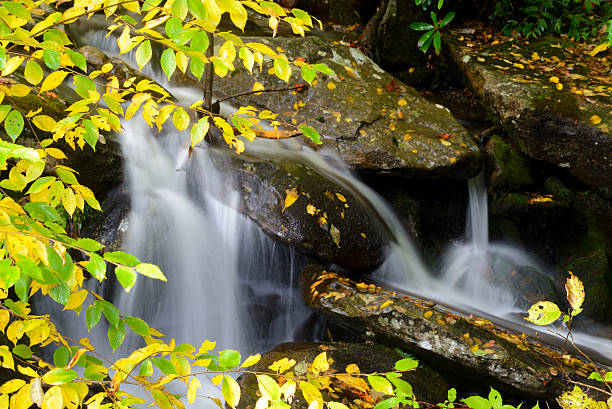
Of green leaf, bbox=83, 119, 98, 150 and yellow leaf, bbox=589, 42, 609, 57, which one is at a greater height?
yellow leaf, bbox=589, 42, 609, 57

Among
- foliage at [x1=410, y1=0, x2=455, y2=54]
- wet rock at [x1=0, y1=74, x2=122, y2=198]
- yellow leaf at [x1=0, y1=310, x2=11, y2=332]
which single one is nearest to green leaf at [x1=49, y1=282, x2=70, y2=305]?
yellow leaf at [x1=0, y1=310, x2=11, y2=332]

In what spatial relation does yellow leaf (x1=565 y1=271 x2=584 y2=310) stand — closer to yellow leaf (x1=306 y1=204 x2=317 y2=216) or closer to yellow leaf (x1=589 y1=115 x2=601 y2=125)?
yellow leaf (x1=306 y1=204 x2=317 y2=216)

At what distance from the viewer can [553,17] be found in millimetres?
6781

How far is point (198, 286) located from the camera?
159 inches

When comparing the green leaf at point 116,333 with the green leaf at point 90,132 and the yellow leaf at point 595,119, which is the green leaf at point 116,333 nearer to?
the green leaf at point 90,132

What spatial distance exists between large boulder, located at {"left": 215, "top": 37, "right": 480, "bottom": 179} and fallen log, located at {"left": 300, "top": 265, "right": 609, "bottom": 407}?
5.31 feet

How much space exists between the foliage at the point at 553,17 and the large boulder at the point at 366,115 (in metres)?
2.55

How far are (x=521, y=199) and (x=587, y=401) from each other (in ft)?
11.6

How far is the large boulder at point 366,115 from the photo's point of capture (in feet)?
16.2

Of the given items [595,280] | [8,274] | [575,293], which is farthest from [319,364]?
[595,280]

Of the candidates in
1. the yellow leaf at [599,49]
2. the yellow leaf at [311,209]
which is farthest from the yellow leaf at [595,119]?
the yellow leaf at [311,209]

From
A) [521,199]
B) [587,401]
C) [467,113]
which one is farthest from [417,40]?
[587,401]

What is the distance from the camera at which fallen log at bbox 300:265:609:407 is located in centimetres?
322

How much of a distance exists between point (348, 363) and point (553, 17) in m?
6.36
